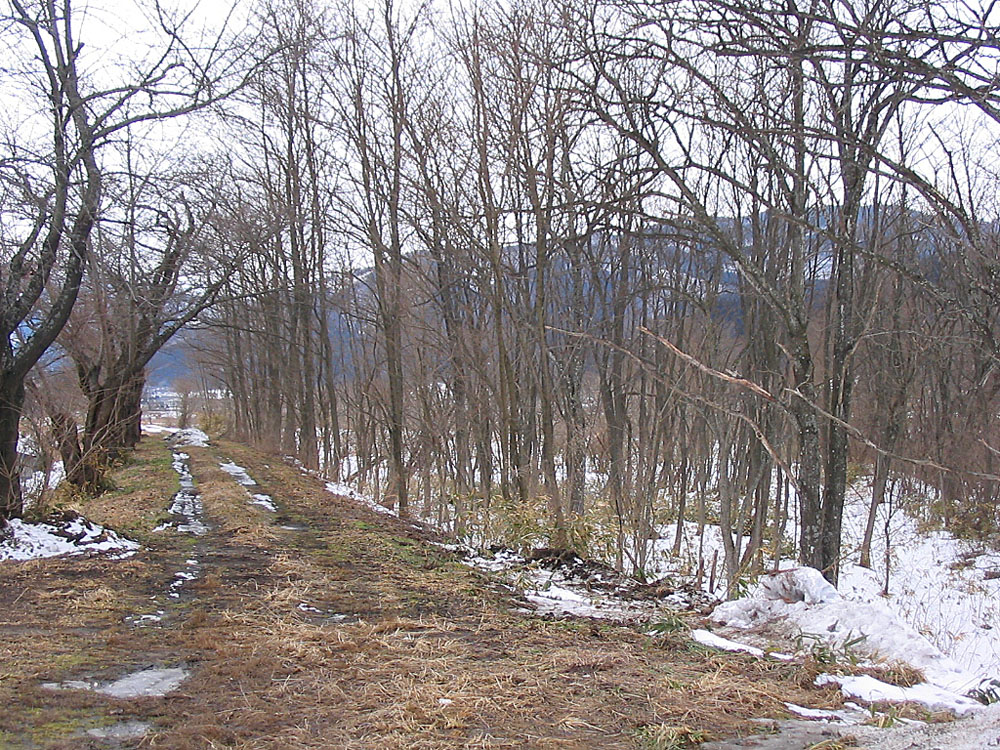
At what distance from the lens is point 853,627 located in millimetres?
4918

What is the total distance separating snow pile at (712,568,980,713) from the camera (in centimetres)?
406

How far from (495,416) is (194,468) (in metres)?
9.43

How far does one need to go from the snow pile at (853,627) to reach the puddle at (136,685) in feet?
11.2

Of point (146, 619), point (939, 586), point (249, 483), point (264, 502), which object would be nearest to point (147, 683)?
point (146, 619)

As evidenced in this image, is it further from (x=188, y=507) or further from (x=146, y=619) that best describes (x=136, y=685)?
(x=188, y=507)

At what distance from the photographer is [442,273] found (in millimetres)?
12734

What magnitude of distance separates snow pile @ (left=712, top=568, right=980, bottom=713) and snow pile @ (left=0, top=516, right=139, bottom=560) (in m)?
5.84

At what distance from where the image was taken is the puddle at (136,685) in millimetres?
3994

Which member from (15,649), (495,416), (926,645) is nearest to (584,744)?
(926,645)

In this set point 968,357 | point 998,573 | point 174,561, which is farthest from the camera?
point 968,357

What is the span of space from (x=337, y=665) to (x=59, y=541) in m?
4.97

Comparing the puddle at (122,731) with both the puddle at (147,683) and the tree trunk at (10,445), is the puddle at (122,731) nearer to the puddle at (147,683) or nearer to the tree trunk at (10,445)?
the puddle at (147,683)

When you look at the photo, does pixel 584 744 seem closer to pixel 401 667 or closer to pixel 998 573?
pixel 401 667

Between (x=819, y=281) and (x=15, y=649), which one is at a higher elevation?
(x=819, y=281)
